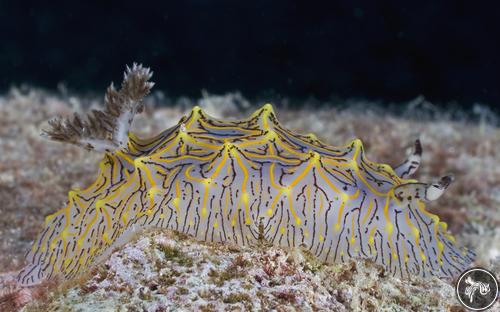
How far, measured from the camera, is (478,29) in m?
14.0

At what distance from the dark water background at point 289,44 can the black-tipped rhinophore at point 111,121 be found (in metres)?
10.8

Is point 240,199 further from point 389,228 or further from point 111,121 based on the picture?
point 111,121

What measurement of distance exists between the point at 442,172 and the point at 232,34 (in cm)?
985

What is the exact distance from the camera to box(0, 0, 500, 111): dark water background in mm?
13969

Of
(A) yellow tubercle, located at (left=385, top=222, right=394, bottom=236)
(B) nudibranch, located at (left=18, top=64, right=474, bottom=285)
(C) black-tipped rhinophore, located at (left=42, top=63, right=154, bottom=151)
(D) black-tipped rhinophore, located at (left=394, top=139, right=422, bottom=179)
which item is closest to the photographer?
(B) nudibranch, located at (left=18, top=64, right=474, bottom=285)

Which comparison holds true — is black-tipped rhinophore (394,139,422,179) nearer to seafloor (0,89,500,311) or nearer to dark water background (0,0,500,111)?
seafloor (0,89,500,311)

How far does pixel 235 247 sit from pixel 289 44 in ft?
41.8

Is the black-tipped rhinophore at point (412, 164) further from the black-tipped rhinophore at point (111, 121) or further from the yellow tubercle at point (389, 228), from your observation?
the black-tipped rhinophore at point (111, 121)

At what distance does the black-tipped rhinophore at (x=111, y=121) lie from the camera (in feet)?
11.0

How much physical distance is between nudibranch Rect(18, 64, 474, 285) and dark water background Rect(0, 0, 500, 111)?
1087 centimetres

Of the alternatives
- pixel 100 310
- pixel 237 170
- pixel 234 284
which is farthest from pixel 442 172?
pixel 100 310

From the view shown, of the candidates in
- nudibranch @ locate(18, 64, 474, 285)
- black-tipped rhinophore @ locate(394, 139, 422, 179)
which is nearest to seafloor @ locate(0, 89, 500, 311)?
nudibranch @ locate(18, 64, 474, 285)

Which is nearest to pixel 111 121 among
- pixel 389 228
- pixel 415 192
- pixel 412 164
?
pixel 389 228

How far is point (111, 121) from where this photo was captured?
137 inches
